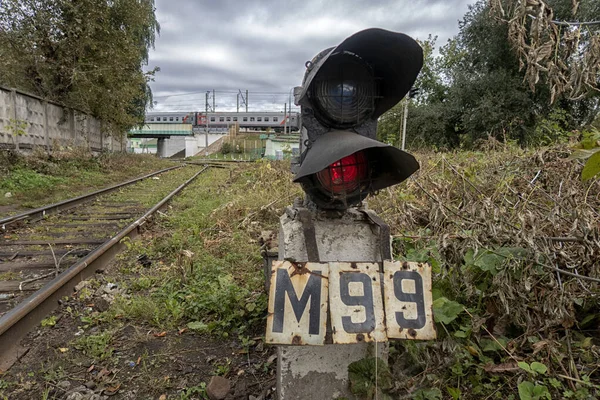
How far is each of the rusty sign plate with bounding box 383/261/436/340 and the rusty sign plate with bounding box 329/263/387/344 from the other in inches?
1.4

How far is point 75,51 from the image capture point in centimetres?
1320

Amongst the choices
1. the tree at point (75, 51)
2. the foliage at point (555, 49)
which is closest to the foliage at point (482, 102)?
the tree at point (75, 51)

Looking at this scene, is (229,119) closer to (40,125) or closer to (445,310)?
(40,125)

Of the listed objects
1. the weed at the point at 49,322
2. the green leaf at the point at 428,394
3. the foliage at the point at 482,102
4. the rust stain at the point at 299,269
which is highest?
the foliage at the point at 482,102

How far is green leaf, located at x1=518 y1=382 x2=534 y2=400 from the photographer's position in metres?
1.54

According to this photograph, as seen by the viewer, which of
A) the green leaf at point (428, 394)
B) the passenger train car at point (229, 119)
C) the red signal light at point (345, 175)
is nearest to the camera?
the red signal light at point (345, 175)

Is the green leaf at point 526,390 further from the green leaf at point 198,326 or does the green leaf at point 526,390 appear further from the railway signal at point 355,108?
the green leaf at point 198,326

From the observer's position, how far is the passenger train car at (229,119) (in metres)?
47.7

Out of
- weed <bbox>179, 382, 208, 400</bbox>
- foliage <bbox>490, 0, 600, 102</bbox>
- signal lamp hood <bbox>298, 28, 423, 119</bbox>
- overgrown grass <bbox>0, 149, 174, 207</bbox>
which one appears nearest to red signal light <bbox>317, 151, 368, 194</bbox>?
signal lamp hood <bbox>298, 28, 423, 119</bbox>

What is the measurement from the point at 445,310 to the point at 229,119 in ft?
169

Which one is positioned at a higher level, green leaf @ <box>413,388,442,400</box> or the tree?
the tree

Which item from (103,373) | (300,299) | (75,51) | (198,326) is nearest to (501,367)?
(300,299)

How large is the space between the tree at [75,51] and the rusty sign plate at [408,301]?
48.9 ft

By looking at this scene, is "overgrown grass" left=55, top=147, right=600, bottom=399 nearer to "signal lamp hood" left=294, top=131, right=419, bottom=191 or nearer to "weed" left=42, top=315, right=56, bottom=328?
"weed" left=42, top=315, right=56, bottom=328
